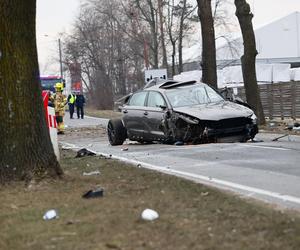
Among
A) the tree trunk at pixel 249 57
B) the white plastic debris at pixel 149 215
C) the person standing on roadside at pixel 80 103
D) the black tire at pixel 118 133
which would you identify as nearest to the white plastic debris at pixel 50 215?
the white plastic debris at pixel 149 215

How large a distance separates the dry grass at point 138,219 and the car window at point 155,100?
6.51m

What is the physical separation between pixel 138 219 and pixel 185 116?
7786mm

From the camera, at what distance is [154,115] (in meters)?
14.7

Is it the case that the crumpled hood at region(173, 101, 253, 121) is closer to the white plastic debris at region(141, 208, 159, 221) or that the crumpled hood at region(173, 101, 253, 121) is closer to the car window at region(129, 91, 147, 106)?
the car window at region(129, 91, 147, 106)

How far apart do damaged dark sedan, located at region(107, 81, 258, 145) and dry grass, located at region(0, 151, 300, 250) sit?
5.35 meters

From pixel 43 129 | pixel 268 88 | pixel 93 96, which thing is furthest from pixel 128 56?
pixel 43 129

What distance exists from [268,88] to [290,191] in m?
21.5

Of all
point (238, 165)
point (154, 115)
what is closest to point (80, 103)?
point (154, 115)

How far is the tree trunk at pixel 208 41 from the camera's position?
22.0 m

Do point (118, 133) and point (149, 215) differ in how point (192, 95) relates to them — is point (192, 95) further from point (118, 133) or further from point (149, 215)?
point (149, 215)

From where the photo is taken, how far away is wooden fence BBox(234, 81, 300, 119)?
27.1 metres

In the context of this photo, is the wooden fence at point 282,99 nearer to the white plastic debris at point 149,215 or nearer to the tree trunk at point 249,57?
the tree trunk at point 249,57

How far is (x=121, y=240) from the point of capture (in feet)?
17.4

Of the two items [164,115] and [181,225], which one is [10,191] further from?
[164,115]
